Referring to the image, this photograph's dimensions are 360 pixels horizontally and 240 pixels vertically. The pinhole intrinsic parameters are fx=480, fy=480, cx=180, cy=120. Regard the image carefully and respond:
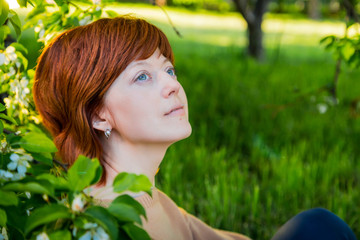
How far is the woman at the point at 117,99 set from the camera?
4.25 ft

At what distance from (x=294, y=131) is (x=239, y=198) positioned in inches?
51.4

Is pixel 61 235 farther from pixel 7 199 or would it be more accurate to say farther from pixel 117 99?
pixel 117 99

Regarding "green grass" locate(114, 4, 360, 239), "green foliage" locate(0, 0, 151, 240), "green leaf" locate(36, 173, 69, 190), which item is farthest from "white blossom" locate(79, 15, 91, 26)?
"green grass" locate(114, 4, 360, 239)

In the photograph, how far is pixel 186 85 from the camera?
14.2ft

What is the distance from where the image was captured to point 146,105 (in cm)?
129

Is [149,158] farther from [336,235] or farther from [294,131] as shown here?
[294,131]

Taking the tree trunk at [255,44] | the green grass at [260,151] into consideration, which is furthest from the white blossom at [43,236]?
the tree trunk at [255,44]

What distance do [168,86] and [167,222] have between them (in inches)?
15.6

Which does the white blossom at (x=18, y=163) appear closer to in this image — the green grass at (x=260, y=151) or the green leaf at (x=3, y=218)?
the green leaf at (x=3, y=218)

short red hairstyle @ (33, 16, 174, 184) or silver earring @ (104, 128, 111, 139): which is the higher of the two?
short red hairstyle @ (33, 16, 174, 184)

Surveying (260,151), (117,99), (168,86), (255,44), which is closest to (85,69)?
(117,99)

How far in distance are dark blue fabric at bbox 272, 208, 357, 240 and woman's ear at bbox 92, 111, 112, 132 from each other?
696mm

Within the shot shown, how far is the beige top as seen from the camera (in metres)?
1.31

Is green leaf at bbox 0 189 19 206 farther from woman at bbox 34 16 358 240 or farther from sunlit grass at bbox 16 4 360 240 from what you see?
sunlit grass at bbox 16 4 360 240
